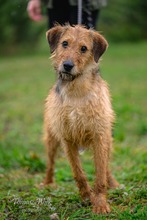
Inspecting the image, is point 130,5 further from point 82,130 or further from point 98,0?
point 82,130

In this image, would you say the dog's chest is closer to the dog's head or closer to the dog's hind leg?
the dog's head

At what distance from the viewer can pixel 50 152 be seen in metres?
6.29

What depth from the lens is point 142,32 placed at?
1059 inches

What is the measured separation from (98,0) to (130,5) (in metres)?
19.9

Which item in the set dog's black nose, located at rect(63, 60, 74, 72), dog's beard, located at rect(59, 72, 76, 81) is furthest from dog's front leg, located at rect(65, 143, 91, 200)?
dog's black nose, located at rect(63, 60, 74, 72)

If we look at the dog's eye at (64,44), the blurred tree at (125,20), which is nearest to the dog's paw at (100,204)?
the dog's eye at (64,44)

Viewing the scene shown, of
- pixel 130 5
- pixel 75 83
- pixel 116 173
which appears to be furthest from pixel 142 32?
pixel 75 83

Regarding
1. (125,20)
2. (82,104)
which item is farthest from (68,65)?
(125,20)

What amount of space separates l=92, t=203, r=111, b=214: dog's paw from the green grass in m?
0.06

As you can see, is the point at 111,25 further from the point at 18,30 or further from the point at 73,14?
the point at 73,14

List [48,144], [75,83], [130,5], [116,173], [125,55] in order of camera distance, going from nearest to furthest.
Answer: [75,83], [48,144], [116,173], [125,55], [130,5]

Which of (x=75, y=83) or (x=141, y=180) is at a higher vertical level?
(x=75, y=83)

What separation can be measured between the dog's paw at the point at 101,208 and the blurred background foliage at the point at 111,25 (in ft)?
59.2

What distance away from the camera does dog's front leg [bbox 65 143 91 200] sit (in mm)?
5094
